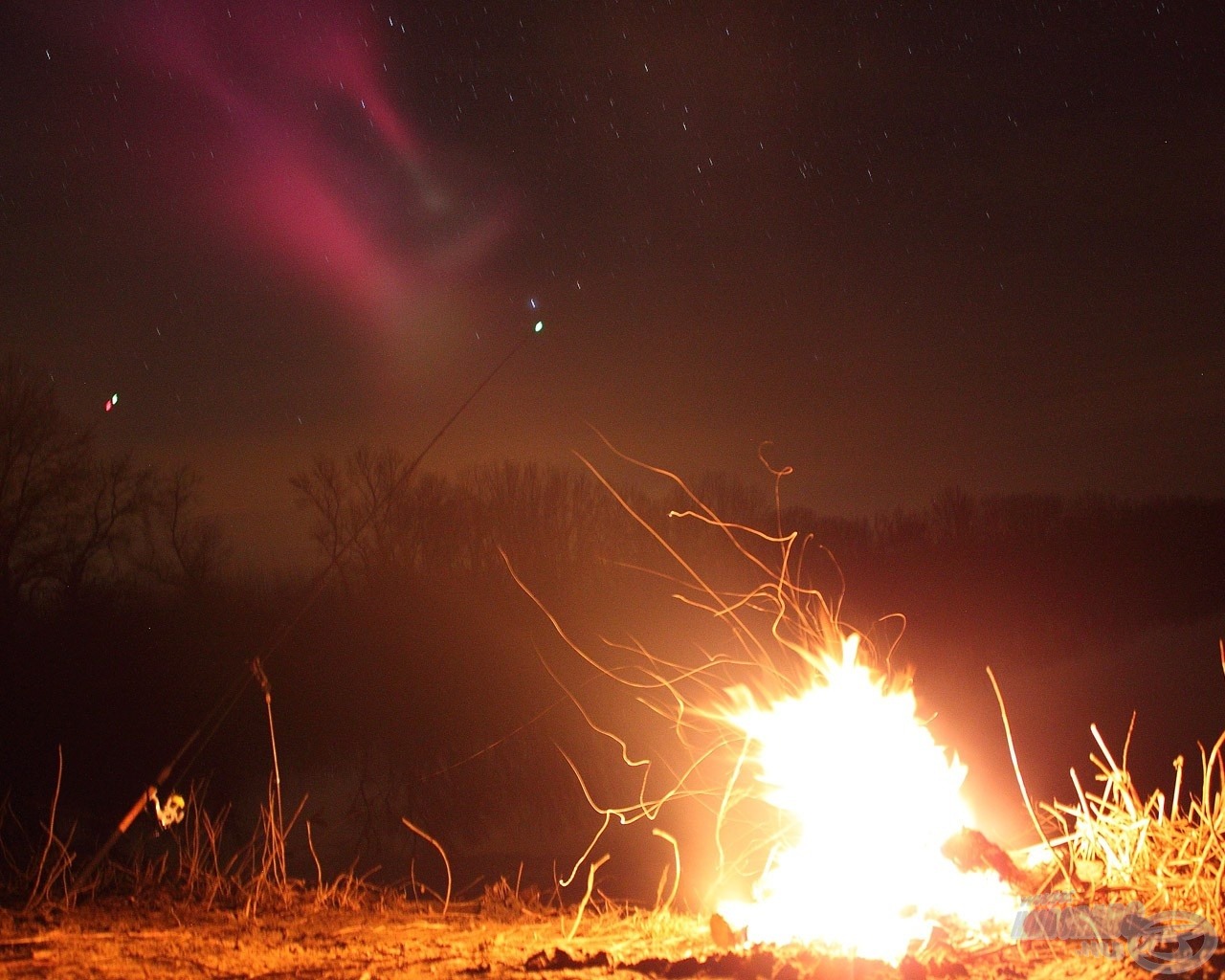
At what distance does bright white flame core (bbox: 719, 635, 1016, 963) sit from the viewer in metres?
3.74

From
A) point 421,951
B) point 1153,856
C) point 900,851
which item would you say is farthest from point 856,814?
point 421,951

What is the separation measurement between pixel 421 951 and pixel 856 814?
1620mm

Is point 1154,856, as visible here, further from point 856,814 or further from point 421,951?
point 421,951

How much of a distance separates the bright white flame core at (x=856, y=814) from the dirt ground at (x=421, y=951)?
34 cm

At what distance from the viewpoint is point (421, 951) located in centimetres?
384

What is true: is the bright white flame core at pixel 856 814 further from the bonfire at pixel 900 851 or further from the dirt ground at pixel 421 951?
the dirt ground at pixel 421 951

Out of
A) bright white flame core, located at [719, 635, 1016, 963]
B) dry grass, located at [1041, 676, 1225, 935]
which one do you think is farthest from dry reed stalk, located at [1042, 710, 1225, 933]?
bright white flame core, located at [719, 635, 1016, 963]

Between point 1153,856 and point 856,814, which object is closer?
point 1153,856

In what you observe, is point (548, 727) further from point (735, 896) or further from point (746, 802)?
point (735, 896)

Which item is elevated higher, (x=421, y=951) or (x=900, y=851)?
(x=900, y=851)

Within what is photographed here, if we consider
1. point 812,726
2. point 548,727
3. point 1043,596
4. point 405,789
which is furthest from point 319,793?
point 1043,596

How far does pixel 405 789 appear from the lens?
13.1m

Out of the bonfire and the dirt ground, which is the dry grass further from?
the dirt ground

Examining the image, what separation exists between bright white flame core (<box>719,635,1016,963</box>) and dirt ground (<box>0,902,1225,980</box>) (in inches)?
13.2
